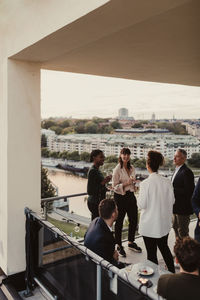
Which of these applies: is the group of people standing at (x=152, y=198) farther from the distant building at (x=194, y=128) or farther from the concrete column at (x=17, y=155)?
the distant building at (x=194, y=128)

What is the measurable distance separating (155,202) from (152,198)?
0.18 feet

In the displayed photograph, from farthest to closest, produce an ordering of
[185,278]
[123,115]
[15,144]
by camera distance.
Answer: [123,115]
[15,144]
[185,278]

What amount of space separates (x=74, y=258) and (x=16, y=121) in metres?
1.82

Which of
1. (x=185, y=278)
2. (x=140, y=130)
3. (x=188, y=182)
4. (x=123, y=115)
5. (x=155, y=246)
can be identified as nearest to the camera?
(x=185, y=278)

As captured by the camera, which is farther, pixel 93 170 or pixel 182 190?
pixel 93 170

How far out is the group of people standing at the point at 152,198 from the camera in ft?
11.3

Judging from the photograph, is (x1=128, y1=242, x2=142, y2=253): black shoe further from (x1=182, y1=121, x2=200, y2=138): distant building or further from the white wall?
(x1=182, y1=121, x2=200, y2=138): distant building

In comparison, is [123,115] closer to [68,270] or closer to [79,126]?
[79,126]

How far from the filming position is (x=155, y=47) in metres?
3.52

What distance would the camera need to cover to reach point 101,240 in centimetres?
282

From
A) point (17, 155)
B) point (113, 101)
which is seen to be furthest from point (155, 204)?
point (113, 101)

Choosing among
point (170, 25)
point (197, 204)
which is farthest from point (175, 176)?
A: point (170, 25)

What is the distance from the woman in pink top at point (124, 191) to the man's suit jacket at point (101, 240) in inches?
60.2

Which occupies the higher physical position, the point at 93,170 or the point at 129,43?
the point at 129,43
